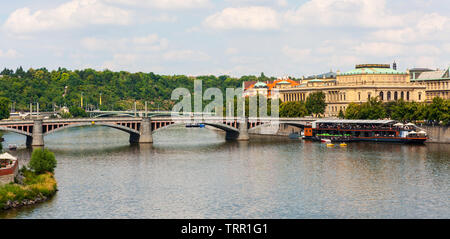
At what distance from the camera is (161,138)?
150500 mm

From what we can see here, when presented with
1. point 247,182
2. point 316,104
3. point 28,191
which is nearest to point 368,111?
point 316,104

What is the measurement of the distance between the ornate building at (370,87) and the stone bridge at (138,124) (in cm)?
3399

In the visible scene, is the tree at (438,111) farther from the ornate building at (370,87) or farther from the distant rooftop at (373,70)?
the distant rooftop at (373,70)

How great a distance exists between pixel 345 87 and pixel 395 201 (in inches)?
4879

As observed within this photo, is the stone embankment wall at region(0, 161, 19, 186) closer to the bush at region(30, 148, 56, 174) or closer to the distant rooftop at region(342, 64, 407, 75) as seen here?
the bush at region(30, 148, 56, 174)

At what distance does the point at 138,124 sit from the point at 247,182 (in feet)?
215

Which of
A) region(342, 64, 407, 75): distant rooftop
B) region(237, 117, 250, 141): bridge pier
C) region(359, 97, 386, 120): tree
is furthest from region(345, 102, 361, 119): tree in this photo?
region(237, 117, 250, 141): bridge pier

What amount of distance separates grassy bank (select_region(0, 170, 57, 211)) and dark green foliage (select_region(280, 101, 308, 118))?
109954 millimetres

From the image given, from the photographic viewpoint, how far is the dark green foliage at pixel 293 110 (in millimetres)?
178863

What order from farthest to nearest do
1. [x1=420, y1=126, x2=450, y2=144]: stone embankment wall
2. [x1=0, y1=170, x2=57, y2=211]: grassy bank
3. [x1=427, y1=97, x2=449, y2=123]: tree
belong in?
1. [x1=427, y1=97, x2=449, y2=123]: tree
2. [x1=420, y1=126, x2=450, y2=144]: stone embankment wall
3. [x1=0, y1=170, x2=57, y2=211]: grassy bank

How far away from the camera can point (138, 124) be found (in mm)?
142500

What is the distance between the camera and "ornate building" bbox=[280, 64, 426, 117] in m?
188

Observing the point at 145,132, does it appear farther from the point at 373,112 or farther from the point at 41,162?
the point at 41,162
